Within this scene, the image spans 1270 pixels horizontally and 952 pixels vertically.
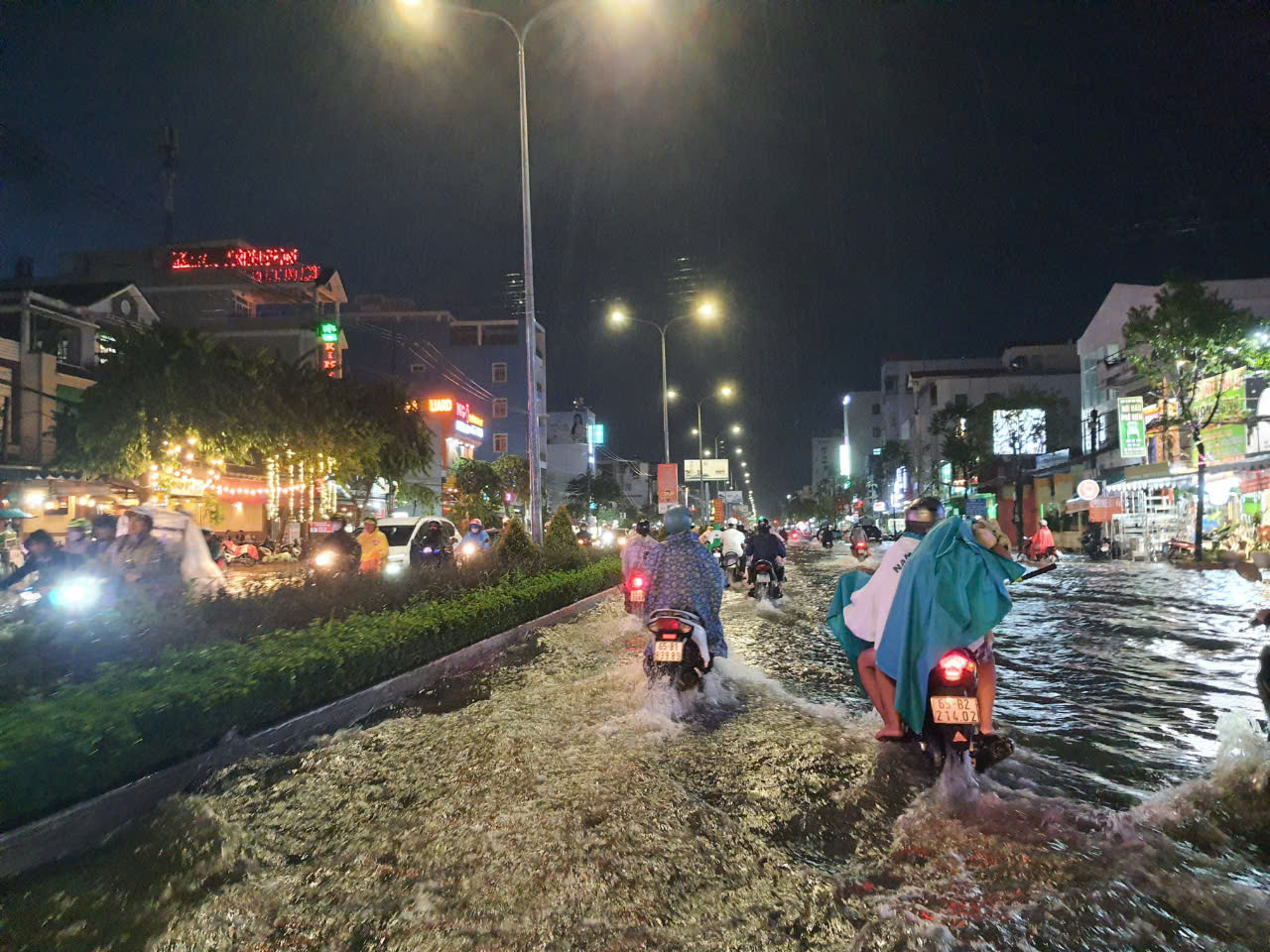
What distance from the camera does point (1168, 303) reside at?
99.3 feet

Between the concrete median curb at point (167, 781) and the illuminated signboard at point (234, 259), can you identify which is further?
the illuminated signboard at point (234, 259)

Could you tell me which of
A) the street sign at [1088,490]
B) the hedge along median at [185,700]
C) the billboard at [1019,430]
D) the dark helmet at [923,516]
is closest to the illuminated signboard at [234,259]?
the street sign at [1088,490]

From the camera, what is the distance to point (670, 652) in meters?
7.51

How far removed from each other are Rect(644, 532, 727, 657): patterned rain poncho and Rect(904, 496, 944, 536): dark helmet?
7.24 ft

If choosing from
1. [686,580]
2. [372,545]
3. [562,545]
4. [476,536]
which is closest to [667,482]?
[562,545]

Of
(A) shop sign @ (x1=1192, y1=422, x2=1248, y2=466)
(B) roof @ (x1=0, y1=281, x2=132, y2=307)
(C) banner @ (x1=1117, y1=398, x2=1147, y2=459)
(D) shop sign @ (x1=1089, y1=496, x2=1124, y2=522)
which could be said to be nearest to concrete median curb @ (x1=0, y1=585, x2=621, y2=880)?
(B) roof @ (x1=0, y1=281, x2=132, y2=307)

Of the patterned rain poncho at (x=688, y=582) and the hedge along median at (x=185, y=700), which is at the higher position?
the patterned rain poncho at (x=688, y=582)

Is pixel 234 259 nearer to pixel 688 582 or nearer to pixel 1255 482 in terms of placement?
pixel 1255 482

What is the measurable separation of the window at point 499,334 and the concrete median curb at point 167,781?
71.2 m

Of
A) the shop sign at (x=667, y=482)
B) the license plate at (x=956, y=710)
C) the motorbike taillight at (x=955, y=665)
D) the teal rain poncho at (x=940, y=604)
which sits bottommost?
the license plate at (x=956, y=710)

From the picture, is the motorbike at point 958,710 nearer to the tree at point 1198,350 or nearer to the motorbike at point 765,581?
the motorbike at point 765,581

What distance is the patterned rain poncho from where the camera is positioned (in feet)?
25.4

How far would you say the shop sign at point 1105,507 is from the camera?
3544 centimetres

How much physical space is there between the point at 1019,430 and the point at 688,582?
54010mm
